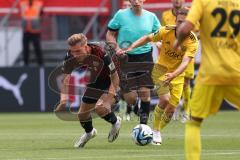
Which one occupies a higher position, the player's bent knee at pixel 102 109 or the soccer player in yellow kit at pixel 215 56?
the soccer player in yellow kit at pixel 215 56

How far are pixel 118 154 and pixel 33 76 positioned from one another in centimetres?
1346

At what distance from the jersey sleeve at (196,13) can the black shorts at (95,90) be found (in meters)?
4.72

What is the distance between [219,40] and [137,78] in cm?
685

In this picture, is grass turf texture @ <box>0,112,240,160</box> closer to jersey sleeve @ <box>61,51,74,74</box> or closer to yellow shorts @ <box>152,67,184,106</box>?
yellow shorts @ <box>152,67,184,106</box>

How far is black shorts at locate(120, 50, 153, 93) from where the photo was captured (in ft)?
56.9

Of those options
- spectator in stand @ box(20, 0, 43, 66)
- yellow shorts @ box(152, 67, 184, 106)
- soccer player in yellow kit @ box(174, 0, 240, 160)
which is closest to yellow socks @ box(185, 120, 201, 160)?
soccer player in yellow kit @ box(174, 0, 240, 160)

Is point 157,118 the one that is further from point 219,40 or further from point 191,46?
point 219,40

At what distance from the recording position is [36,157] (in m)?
13.2

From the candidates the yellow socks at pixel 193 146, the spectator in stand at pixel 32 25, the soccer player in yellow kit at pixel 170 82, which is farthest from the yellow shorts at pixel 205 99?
the spectator in stand at pixel 32 25

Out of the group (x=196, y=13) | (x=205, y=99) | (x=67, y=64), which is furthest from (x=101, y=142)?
(x=196, y=13)

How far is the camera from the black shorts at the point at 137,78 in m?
17.3

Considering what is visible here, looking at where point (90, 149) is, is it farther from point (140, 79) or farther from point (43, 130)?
point (43, 130)

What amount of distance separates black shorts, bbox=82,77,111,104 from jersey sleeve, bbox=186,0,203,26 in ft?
15.5

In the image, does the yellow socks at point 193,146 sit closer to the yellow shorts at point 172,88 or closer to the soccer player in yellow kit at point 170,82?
the soccer player in yellow kit at point 170,82
